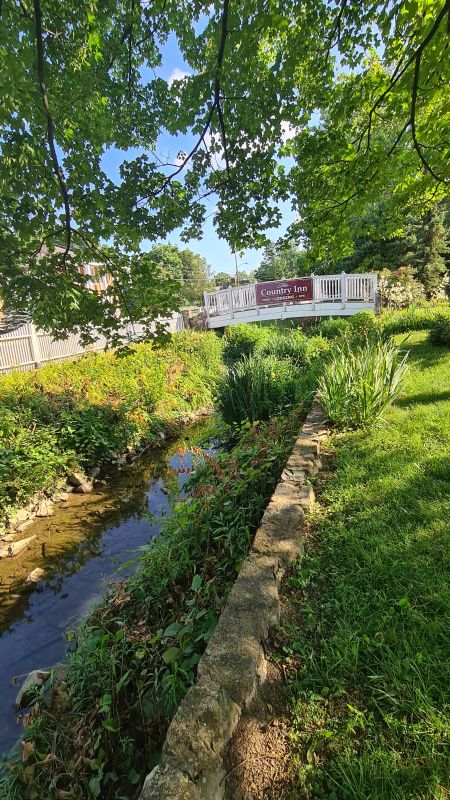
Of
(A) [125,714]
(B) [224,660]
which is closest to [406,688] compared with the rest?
(B) [224,660]

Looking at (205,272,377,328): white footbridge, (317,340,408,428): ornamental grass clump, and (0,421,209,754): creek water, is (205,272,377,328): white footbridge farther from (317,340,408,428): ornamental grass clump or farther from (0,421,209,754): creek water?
(0,421,209,754): creek water

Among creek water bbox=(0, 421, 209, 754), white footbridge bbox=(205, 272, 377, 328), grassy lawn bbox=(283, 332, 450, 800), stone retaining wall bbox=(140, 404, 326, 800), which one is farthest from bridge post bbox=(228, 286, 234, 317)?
stone retaining wall bbox=(140, 404, 326, 800)

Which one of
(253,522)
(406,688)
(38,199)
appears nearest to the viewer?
(406,688)

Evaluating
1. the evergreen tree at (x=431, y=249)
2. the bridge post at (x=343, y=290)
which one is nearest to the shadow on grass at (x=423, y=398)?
the bridge post at (x=343, y=290)

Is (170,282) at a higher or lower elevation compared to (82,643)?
higher

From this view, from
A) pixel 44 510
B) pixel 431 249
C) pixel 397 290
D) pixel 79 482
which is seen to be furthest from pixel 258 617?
pixel 431 249

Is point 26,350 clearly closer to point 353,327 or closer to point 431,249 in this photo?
point 353,327

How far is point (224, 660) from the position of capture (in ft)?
4.88

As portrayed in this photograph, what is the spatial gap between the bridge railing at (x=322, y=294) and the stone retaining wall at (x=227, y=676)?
13.5 m

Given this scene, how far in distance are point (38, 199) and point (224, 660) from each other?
8.89 ft

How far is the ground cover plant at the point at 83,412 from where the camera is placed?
5055 millimetres

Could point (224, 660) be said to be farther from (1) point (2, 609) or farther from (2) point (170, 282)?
(1) point (2, 609)

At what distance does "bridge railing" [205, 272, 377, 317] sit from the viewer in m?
14.2

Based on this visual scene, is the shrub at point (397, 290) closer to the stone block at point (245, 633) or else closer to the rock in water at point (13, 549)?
the rock in water at point (13, 549)
